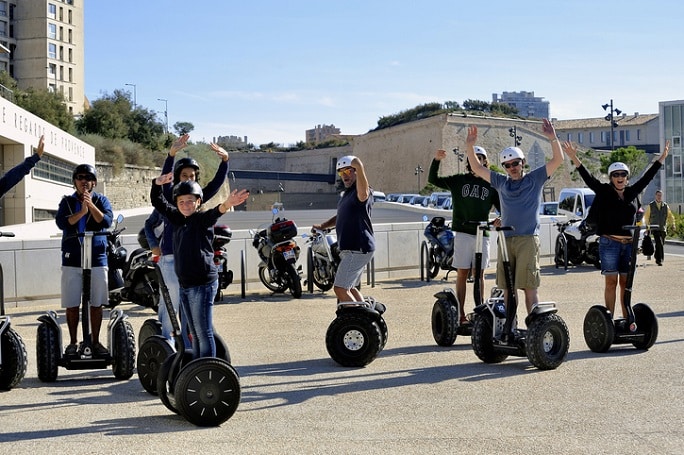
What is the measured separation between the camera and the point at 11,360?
7.79 meters

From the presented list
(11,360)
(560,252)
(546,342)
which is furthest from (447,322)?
(560,252)

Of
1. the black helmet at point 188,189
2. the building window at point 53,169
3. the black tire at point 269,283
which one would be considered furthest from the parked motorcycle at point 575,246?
the building window at point 53,169

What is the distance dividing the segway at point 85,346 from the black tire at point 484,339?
2932 mm

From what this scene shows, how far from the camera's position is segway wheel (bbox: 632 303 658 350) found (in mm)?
9469

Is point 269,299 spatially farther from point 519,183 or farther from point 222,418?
point 222,418

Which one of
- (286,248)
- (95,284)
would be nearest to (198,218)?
(95,284)

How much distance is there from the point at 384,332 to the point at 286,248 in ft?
21.0

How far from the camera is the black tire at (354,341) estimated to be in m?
8.89

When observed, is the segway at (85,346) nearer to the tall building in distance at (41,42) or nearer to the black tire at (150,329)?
the black tire at (150,329)

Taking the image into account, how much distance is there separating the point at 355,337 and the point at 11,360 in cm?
290

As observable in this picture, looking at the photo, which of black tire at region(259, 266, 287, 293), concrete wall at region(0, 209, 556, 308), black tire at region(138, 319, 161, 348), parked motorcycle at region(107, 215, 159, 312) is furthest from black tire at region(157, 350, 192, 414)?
black tire at region(259, 266, 287, 293)

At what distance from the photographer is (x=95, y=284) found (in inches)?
333

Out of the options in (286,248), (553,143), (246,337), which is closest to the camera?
(553,143)

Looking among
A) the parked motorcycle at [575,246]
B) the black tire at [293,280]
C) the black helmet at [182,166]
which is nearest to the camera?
the black helmet at [182,166]
